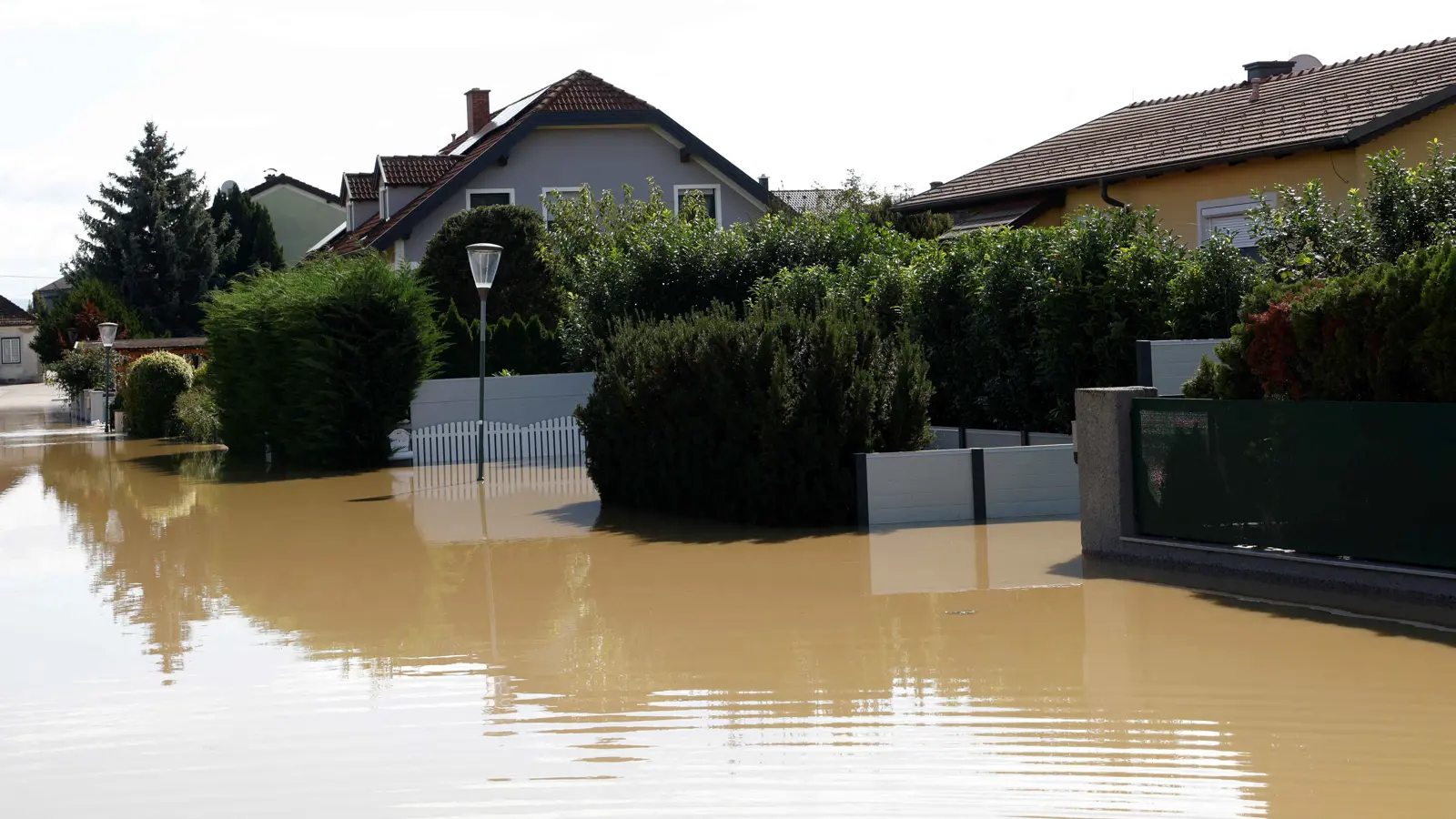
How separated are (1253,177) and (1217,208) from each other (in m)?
0.88

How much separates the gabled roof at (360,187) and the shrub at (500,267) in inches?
657

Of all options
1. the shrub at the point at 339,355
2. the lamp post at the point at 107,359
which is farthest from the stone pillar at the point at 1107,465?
the lamp post at the point at 107,359

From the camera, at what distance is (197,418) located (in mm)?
34094

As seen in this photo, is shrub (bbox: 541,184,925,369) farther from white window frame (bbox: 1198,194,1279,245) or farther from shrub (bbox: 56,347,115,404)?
shrub (bbox: 56,347,115,404)

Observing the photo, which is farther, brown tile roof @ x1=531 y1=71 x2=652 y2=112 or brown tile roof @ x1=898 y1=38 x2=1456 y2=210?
brown tile roof @ x1=531 y1=71 x2=652 y2=112

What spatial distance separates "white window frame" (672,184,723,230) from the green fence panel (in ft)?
95.3

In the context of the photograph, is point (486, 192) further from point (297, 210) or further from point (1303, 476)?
point (297, 210)

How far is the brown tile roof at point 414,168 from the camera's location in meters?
43.1

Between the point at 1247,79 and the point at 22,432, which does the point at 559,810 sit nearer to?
the point at 1247,79

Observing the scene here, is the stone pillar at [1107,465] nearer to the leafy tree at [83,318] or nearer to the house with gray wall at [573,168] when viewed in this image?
the house with gray wall at [573,168]

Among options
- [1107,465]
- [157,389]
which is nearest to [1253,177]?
[1107,465]

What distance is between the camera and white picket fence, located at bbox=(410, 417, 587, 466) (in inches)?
1008

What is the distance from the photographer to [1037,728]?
7570mm

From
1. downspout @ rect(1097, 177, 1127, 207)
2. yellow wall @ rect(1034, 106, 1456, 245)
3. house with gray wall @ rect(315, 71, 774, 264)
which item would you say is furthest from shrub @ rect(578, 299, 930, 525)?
house with gray wall @ rect(315, 71, 774, 264)
